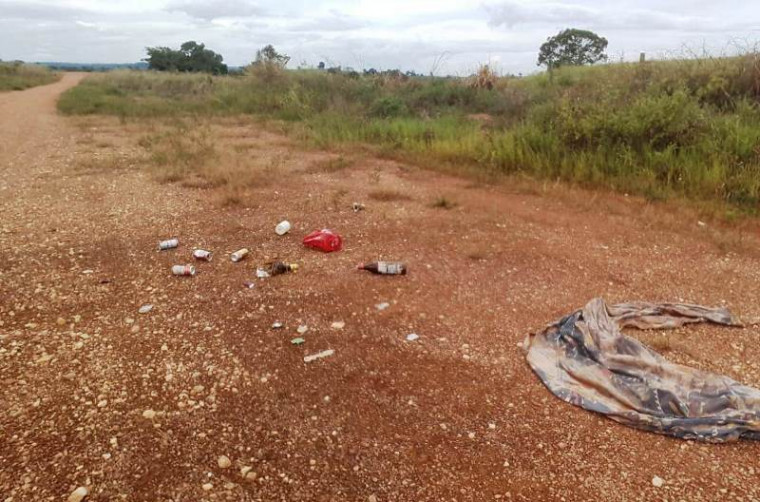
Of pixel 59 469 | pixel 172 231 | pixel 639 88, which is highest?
pixel 639 88

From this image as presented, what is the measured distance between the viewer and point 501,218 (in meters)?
5.18

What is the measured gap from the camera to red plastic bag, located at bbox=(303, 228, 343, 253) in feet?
14.4

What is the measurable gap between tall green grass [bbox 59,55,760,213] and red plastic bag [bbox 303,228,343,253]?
3040 mm

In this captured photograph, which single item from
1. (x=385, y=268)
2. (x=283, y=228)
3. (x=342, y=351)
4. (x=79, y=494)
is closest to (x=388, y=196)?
(x=283, y=228)

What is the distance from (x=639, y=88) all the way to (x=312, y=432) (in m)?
7.96

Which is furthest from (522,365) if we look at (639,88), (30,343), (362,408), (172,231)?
(639,88)

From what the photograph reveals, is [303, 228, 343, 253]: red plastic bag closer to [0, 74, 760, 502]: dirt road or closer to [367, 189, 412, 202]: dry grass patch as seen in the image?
[0, 74, 760, 502]: dirt road

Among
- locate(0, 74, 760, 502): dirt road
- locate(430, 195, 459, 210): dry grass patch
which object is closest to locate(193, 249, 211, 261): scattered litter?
locate(0, 74, 760, 502): dirt road

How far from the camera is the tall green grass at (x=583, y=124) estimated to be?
5887 millimetres

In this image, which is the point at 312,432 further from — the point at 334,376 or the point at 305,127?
→ the point at 305,127

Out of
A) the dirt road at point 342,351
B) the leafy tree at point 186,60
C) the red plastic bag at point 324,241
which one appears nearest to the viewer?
the dirt road at point 342,351

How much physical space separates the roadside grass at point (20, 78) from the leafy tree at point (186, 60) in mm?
8559

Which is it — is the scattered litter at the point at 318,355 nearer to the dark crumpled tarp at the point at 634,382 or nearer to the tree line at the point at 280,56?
the dark crumpled tarp at the point at 634,382

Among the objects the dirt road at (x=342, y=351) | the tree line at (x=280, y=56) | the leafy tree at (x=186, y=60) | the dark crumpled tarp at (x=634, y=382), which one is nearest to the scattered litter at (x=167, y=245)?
the dirt road at (x=342, y=351)
